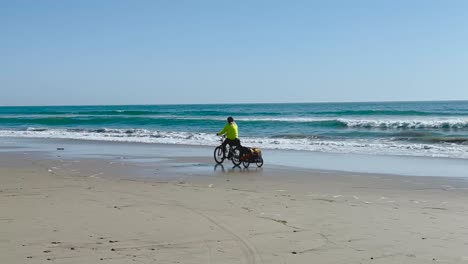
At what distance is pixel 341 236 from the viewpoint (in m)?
5.64

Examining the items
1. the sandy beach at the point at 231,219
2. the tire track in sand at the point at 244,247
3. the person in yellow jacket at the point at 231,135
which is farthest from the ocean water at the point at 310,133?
the tire track in sand at the point at 244,247

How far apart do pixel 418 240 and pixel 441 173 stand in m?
7.13

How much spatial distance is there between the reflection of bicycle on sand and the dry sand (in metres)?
3.14

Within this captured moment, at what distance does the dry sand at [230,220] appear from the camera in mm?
4898

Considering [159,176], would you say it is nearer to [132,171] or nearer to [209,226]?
[132,171]

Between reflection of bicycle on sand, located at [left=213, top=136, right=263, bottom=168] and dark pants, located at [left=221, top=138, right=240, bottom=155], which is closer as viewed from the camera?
reflection of bicycle on sand, located at [left=213, top=136, right=263, bottom=168]

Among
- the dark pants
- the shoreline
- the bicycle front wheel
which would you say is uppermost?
the dark pants

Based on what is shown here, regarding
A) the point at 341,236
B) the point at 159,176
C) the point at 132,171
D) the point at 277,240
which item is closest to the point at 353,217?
the point at 341,236

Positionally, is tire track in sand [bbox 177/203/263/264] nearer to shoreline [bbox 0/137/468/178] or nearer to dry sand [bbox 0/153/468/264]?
dry sand [bbox 0/153/468/264]

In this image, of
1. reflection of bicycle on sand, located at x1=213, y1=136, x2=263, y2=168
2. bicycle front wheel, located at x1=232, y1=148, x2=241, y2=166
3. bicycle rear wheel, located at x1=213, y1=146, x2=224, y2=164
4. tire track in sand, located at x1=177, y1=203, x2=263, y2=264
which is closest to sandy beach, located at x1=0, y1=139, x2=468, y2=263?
tire track in sand, located at x1=177, y1=203, x2=263, y2=264

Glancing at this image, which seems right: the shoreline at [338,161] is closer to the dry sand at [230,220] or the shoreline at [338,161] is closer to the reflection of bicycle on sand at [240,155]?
the reflection of bicycle on sand at [240,155]

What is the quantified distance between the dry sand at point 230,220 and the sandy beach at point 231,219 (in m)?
0.01

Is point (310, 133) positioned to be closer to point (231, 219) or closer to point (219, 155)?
point (219, 155)

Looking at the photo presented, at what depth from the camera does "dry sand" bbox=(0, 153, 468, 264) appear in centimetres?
490
